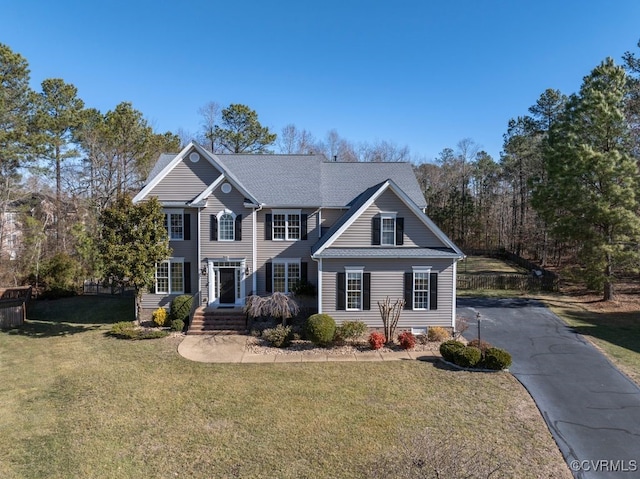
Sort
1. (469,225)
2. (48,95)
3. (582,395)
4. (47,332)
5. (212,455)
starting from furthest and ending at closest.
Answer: (469,225)
(48,95)
(47,332)
(582,395)
(212,455)

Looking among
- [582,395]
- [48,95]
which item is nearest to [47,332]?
[48,95]

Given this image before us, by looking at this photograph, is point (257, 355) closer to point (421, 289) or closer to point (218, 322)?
point (218, 322)

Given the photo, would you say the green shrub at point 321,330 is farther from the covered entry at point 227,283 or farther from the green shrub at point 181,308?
the green shrub at point 181,308

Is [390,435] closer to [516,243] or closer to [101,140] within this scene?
[101,140]

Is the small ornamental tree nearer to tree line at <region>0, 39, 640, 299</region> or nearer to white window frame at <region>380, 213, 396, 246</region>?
tree line at <region>0, 39, 640, 299</region>

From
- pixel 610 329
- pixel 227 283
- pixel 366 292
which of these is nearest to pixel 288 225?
pixel 227 283

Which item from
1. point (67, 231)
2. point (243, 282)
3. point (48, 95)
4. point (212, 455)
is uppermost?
point (48, 95)
